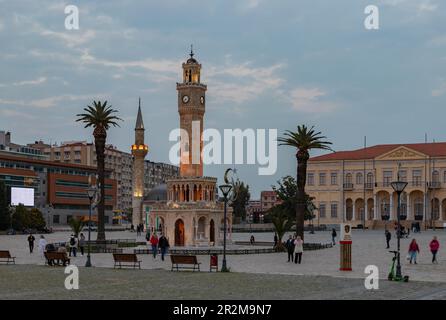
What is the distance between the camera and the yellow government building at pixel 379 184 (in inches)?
4345

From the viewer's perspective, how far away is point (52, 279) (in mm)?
26844

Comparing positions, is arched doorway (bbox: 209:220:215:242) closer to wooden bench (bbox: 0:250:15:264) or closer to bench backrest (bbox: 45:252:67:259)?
wooden bench (bbox: 0:250:15:264)

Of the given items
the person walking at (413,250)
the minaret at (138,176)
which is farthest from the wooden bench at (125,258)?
the minaret at (138,176)

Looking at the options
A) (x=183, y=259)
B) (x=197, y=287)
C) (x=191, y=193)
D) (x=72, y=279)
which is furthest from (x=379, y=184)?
(x=197, y=287)

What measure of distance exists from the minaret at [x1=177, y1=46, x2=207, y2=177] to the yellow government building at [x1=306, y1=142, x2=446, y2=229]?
5033 cm

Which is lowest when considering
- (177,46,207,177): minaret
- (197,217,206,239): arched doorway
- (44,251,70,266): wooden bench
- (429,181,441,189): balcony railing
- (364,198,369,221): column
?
(44,251,70,266): wooden bench

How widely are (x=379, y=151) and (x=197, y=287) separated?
98.9 m

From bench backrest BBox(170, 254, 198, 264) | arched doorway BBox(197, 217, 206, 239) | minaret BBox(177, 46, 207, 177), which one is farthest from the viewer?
minaret BBox(177, 46, 207, 177)

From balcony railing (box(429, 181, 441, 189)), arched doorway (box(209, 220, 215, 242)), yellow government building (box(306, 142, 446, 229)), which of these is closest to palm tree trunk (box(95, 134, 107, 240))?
arched doorway (box(209, 220, 215, 242))

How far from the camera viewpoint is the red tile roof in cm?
11188

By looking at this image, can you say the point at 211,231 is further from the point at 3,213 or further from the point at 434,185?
the point at 434,185

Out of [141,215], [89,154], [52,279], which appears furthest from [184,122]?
[89,154]

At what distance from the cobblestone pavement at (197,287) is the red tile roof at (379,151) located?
87846mm
